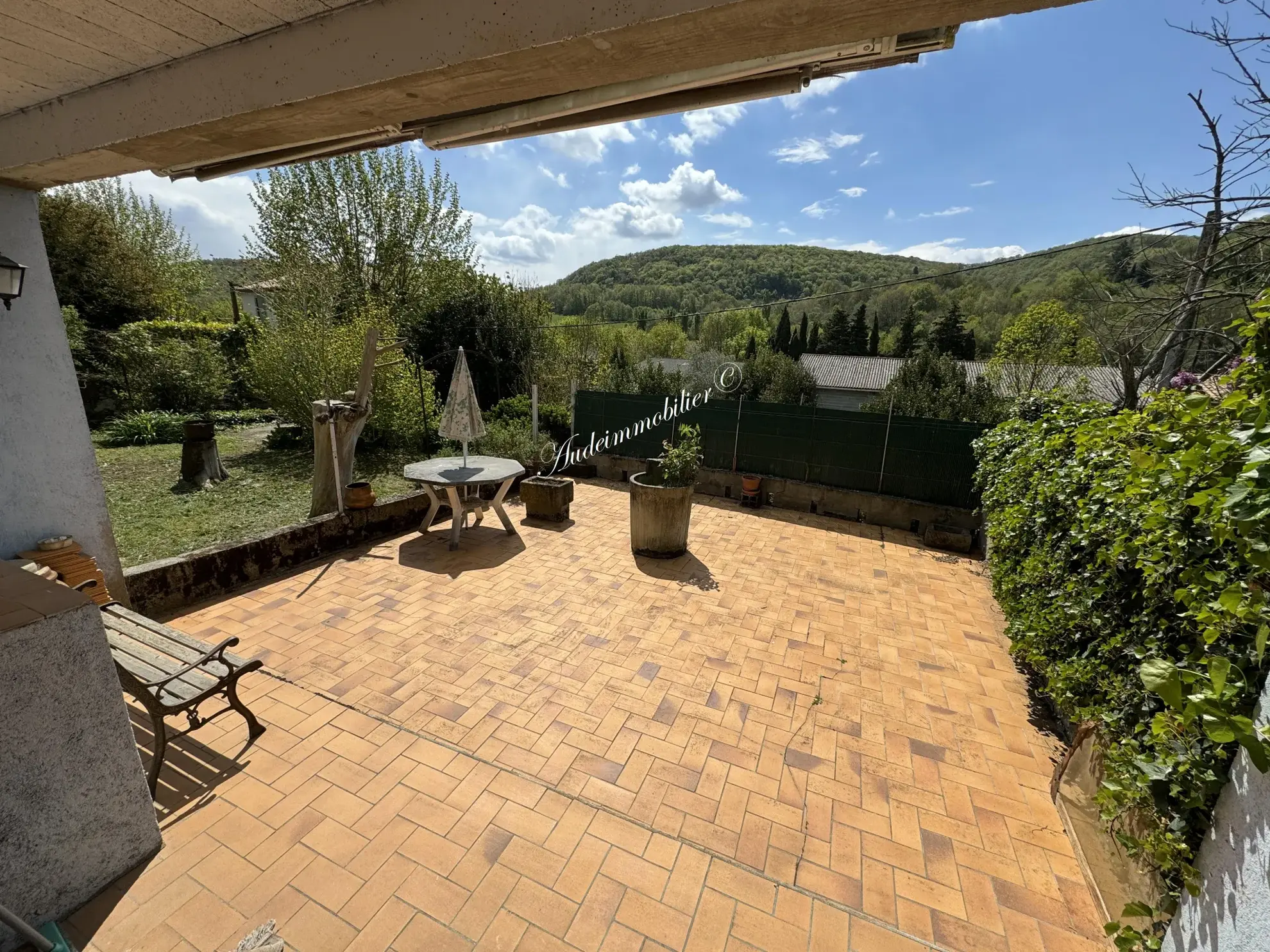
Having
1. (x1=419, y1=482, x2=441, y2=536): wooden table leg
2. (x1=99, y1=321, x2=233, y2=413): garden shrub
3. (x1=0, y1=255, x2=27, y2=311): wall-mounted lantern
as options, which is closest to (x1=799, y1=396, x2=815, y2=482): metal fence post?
(x1=419, y1=482, x2=441, y2=536): wooden table leg

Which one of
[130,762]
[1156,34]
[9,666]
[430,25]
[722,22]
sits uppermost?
[1156,34]

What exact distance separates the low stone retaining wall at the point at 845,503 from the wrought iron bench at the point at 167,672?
24.0ft

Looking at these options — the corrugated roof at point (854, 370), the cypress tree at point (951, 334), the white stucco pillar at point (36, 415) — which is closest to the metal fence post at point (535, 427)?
the white stucco pillar at point (36, 415)

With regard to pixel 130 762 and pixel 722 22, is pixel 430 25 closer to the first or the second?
pixel 722 22

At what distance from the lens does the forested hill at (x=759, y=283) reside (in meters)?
Answer: 49.4

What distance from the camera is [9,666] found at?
5.74 ft

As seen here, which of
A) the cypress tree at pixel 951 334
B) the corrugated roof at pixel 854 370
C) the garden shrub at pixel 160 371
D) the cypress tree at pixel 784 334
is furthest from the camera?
the cypress tree at pixel 784 334

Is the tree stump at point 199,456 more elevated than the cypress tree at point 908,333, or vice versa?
the cypress tree at point 908,333

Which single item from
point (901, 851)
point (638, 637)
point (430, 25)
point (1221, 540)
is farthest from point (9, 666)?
point (1221, 540)

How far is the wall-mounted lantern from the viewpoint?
9.59 ft

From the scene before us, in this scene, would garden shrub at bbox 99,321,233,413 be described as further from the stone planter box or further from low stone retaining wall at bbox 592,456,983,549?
low stone retaining wall at bbox 592,456,983,549

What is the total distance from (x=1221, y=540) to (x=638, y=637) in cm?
341

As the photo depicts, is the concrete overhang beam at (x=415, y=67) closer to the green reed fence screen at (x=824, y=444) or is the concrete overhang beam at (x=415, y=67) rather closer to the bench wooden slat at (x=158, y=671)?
the bench wooden slat at (x=158, y=671)

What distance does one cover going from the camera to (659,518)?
5793 millimetres
